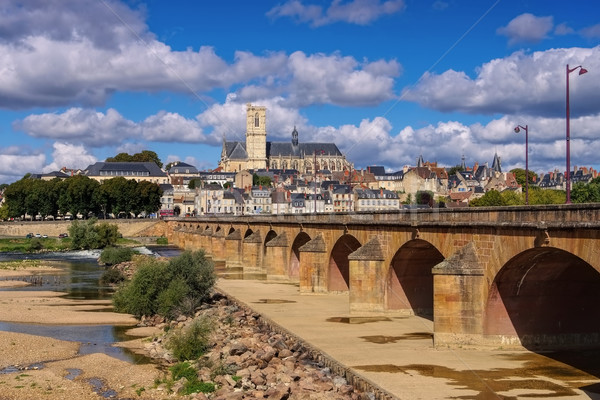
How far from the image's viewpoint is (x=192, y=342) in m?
29.2

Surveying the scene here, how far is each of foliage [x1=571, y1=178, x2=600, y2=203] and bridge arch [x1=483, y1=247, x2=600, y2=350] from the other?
190ft

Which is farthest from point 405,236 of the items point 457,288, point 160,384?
point 160,384

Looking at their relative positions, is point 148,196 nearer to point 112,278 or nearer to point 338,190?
point 338,190

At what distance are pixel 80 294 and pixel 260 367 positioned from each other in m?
29.8

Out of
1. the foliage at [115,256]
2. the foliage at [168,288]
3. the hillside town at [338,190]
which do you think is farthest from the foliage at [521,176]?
the foliage at [168,288]

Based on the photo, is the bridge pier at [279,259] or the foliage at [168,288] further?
the bridge pier at [279,259]

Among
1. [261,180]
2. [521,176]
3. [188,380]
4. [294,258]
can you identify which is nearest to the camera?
[188,380]

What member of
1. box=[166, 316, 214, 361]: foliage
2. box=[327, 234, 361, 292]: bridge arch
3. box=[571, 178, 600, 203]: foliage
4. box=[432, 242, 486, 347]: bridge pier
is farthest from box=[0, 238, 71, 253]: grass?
box=[432, 242, 486, 347]: bridge pier

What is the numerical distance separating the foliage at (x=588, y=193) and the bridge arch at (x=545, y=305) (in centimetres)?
5789

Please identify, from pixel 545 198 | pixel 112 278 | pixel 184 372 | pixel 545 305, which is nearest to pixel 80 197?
pixel 112 278

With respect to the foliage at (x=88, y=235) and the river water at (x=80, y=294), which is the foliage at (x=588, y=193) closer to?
the river water at (x=80, y=294)

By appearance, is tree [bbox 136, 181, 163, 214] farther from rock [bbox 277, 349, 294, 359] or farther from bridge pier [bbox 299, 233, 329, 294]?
rock [bbox 277, 349, 294, 359]

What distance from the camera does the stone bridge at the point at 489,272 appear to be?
22875 mm

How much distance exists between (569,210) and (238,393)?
10.7 m
